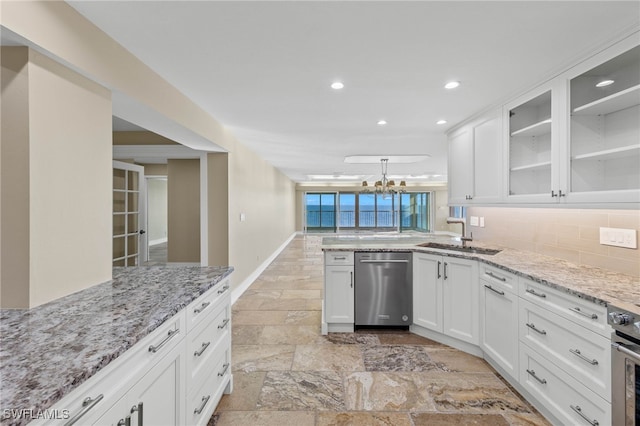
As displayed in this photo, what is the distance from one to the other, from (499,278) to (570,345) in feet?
2.32

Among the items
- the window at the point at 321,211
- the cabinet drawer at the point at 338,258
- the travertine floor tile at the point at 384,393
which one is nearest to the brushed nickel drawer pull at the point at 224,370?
the travertine floor tile at the point at 384,393

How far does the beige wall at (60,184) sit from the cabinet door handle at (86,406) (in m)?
0.80

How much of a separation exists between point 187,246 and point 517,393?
18.7 ft

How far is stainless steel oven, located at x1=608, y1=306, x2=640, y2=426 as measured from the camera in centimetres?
132

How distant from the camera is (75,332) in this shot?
3.69 feet

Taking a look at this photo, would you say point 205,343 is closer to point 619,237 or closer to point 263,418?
point 263,418

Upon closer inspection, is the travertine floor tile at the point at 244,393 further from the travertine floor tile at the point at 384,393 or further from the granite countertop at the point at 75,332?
the granite countertop at the point at 75,332

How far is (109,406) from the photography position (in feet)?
3.20

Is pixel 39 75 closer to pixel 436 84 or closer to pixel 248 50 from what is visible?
pixel 248 50

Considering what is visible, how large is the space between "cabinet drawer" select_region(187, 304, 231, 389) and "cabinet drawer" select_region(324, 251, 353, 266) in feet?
4.42

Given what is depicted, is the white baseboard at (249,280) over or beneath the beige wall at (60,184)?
beneath

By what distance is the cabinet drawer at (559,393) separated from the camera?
60.0 inches

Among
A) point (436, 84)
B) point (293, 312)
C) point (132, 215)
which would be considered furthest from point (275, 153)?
point (436, 84)

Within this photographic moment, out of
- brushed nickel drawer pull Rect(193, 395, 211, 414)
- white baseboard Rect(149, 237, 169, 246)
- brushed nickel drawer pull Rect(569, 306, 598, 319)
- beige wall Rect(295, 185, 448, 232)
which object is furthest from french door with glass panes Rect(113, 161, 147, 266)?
beige wall Rect(295, 185, 448, 232)
